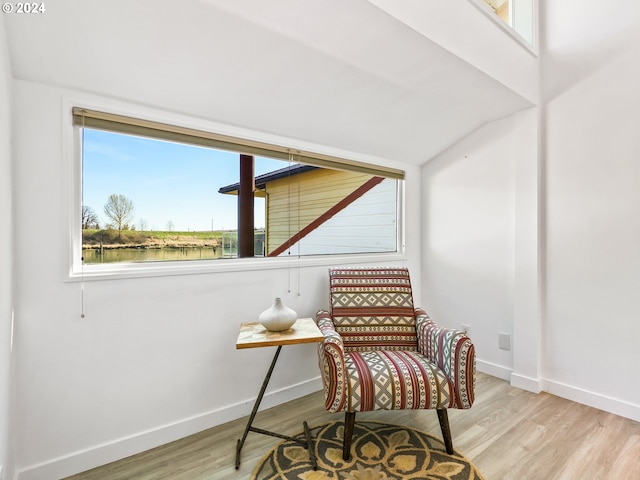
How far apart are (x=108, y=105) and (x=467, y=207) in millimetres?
2711

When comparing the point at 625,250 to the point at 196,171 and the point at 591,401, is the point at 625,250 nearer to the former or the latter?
the point at 591,401

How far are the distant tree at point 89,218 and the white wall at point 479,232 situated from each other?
2.68m

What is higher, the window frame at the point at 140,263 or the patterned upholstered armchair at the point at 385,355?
the window frame at the point at 140,263

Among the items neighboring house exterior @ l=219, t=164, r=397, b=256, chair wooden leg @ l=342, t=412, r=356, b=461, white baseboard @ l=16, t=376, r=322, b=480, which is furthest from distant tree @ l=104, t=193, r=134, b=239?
chair wooden leg @ l=342, t=412, r=356, b=461

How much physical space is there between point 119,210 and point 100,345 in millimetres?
718

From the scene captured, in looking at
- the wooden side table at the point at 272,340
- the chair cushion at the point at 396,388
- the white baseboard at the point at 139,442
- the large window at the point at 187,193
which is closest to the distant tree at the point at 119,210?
the large window at the point at 187,193

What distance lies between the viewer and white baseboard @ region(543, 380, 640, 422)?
6.81ft

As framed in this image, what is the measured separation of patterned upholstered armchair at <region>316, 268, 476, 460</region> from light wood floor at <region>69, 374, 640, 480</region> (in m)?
0.31

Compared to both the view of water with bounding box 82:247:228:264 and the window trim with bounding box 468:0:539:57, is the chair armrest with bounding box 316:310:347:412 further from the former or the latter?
the window trim with bounding box 468:0:539:57

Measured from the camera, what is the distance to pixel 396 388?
5.43 ft

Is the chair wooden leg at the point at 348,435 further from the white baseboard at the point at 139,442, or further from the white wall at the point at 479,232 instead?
the white wall at the point at 479,232

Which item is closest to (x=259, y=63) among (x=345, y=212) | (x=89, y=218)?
(x=89, y=218)

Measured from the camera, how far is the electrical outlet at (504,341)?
8.62 feet

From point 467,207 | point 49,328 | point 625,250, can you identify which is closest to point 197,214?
point 49,328
